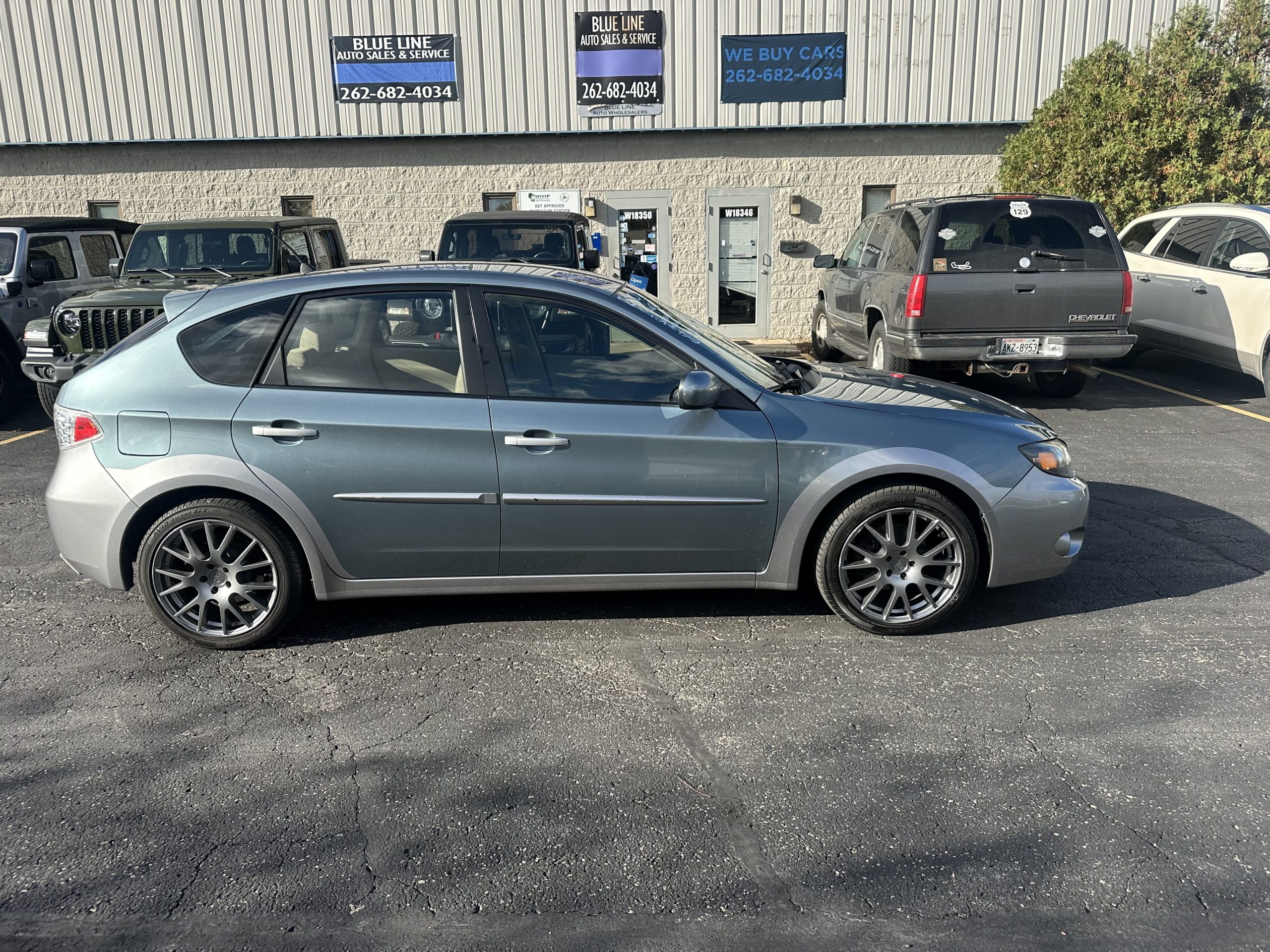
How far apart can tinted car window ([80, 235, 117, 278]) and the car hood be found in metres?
8.73

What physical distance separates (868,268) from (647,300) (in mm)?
5977

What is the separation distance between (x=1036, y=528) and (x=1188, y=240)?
305 inches

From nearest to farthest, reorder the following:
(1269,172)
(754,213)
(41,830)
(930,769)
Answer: (41,830) → (930,769) → (1269,172) → (754,213)

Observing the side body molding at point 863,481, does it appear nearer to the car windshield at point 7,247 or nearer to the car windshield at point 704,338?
the car windshield at point 704,338

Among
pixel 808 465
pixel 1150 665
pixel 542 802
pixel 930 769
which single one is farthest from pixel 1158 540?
pixel 542 802

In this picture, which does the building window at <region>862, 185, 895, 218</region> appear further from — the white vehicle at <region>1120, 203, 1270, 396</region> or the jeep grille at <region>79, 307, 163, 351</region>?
the jeep grille at <region>79, 307, 163, 351</region>

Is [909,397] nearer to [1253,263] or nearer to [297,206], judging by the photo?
[1253,263]

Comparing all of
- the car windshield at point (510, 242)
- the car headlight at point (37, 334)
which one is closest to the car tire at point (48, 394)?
the car headlight at point (37, 334)

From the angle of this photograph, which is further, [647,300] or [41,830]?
[647,300]

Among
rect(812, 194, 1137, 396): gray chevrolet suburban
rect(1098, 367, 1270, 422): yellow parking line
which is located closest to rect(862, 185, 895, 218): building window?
rect(1098, 367, 1270, 422): yellow parking line

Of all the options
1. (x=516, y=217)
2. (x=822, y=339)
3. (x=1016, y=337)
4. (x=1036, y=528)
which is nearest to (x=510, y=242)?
(x=516, y=217)

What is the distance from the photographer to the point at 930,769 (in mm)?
3404

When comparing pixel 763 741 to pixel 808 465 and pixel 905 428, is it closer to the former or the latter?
pixel 808 465

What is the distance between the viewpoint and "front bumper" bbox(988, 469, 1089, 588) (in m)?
4.39
